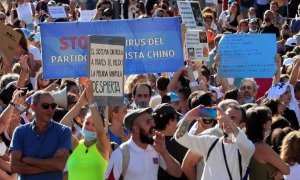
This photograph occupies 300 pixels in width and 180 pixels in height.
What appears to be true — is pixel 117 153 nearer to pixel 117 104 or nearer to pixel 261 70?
pixel 117 104

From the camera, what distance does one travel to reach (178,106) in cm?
1170

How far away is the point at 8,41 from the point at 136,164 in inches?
228

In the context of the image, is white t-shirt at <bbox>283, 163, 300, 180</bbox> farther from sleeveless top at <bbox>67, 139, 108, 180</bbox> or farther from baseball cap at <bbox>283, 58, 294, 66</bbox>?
baseball cap at <bbox>283, 58, 294, 66</bbox>

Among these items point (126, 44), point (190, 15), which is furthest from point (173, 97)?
point (190, 15)

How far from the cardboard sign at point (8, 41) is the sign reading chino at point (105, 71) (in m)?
4.55

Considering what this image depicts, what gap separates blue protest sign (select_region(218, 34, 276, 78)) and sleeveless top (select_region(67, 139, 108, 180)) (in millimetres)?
4791

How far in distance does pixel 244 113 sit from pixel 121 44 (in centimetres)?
133

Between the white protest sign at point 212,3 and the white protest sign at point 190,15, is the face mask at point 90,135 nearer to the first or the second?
the white protest sign at point 190,15

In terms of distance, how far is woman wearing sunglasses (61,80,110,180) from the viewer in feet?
29.7

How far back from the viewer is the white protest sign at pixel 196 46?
14001 millimetres

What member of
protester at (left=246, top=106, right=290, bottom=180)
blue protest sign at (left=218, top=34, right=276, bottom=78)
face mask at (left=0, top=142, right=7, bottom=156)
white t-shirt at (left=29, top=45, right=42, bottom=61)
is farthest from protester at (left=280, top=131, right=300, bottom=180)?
white t-shirt at (left=29, top=45, right=42, bottom=61)

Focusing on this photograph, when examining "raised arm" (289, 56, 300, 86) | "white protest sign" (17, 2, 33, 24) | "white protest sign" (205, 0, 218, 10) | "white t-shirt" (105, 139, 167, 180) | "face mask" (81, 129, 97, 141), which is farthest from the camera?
"white protest sign" (205, 0, 218, 10)

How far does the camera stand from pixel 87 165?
29.7 feet

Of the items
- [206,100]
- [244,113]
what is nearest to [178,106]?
[206,100]
